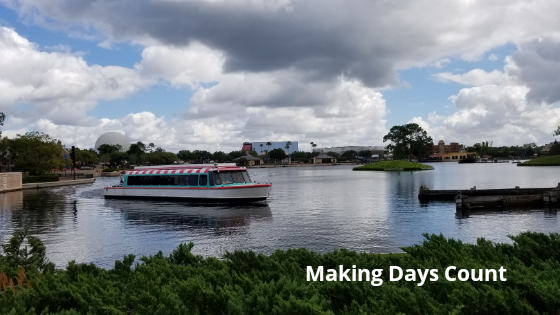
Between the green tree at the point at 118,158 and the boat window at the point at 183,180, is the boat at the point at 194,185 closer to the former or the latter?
the boat window at the point at 183,180

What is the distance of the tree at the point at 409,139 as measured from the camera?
614 feet

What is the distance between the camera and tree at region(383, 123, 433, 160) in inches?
7367

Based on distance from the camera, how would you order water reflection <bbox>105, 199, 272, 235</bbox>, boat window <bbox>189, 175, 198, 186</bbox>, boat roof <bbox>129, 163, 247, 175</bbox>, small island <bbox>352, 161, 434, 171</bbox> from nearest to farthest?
water reflection <bbox>105, 199, 272, 235</bbox>, boat roof <bbox>129, 163, 247, 175</bbox>, boat window <bbox>189, 175, 198, 186</bbox>, small island <bbox>352, 161, 434, 171</bbox>

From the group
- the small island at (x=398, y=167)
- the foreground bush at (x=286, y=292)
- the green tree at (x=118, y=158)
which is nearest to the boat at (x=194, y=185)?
the foreground bush at (x=286, y=292)

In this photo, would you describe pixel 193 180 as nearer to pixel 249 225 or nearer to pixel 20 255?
pixel 249 225

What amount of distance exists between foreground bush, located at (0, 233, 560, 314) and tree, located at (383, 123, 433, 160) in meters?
182

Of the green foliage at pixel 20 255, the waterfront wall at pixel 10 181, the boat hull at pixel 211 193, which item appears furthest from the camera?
the waterfront wall at pixel 10 181

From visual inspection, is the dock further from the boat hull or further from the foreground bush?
→ the foreground bush

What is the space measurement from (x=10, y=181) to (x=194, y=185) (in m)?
38.4

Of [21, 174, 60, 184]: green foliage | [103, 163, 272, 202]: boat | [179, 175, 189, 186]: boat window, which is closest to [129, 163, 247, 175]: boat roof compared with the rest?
[103, 163, 272, 202]: boat

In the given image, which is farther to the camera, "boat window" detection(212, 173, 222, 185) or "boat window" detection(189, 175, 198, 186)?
"boat window" detection(189, 175, 198, 186)

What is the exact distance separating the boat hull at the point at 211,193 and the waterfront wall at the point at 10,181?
29.1m

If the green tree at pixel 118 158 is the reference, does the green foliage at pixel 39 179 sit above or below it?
below

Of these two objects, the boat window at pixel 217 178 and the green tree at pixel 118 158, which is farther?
the green tree at pixel 118 158
